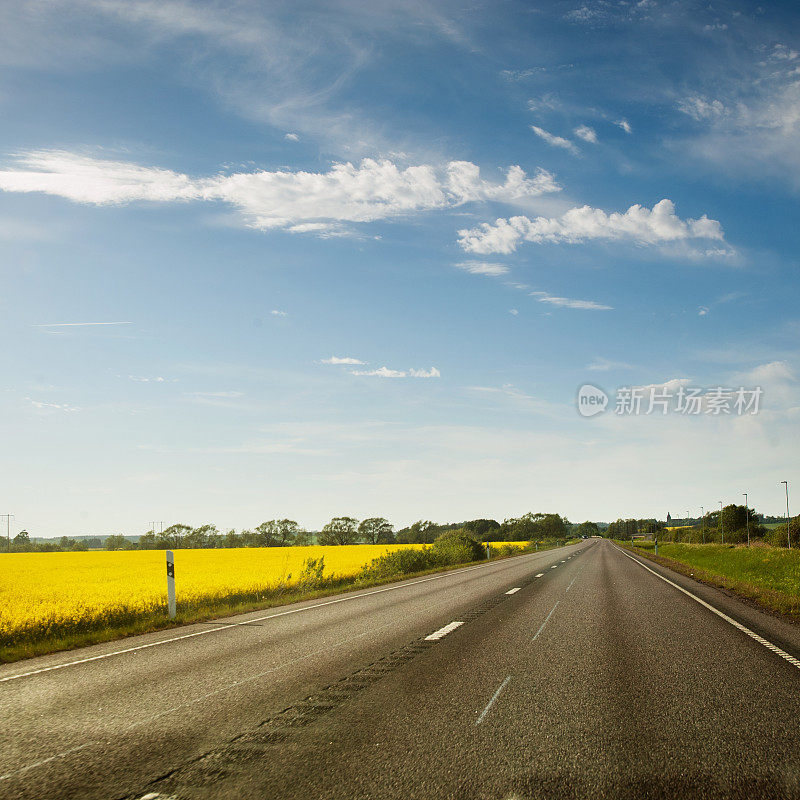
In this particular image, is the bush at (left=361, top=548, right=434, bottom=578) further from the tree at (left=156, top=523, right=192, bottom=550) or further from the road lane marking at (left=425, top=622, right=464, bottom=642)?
the tree at (left=156, top=523, right=192, bottom=550)

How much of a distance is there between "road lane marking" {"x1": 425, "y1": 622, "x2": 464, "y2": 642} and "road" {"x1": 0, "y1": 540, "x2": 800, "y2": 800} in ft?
0.29

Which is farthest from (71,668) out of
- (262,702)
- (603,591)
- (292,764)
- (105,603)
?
(603,591)

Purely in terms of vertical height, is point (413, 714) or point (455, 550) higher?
point (413, 714)

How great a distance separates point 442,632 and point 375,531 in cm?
12154

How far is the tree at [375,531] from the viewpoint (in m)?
128

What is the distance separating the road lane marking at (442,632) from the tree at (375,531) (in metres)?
119

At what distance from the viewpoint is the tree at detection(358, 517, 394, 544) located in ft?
422

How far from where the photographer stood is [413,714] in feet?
19.5

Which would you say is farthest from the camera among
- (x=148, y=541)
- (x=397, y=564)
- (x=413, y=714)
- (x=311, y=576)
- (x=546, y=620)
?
(x=148, y=541)

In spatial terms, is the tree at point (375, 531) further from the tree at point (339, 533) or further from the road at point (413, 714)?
the road at point (413, 714)

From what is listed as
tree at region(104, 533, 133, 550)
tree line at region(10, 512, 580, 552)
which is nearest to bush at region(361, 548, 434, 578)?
tree line at region(10, 512, 580, 552)

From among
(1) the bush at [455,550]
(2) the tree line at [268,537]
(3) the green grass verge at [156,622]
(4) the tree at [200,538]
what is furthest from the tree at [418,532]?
(3) the green grass verge at [156,622]

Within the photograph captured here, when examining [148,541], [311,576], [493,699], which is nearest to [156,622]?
[493,699]

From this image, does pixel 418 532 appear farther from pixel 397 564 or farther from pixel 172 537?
pixel 397 564
